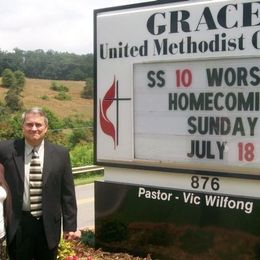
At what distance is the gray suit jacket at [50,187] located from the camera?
13.9ft

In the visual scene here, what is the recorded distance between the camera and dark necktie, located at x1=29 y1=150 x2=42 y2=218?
4.25 meters

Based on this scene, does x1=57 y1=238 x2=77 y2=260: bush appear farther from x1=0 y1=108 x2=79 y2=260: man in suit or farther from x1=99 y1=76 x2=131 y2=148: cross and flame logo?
x1=99 y1=76 x2=131 y2=148: cross and flame logo

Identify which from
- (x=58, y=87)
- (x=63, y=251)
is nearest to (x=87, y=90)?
(x=58, y=87)

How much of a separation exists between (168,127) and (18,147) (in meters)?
2.05

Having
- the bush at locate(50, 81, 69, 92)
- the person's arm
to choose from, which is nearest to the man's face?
the person's arm

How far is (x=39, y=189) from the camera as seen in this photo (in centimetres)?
427

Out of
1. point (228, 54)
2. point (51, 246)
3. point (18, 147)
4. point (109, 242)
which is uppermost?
point (228, 54)

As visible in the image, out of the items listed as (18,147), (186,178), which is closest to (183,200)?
(186,178)

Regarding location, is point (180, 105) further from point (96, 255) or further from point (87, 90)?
point (87, 90)

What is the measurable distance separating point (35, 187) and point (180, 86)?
2.20m

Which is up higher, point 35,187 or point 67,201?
point 35,187

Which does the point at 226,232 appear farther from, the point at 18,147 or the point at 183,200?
the point at 18,147

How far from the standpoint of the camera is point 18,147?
4336 millimetres

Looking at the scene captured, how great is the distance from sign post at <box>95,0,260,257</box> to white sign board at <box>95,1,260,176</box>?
0.03ft
